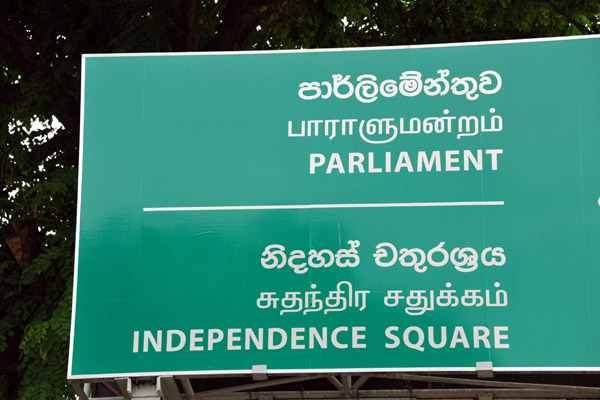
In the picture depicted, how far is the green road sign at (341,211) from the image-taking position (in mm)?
7188

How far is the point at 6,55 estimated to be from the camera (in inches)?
514

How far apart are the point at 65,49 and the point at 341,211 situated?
593 centimetres

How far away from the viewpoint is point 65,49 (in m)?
12.0

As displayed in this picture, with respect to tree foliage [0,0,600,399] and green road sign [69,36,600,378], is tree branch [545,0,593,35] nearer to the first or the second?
tree foliage [0,0,600,399]

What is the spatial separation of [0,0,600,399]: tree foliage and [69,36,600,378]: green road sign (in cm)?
347

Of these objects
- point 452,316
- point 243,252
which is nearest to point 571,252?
point 452,316

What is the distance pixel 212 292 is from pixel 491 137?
2.61 m

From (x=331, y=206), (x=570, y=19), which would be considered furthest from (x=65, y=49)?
(x=570, y=19)

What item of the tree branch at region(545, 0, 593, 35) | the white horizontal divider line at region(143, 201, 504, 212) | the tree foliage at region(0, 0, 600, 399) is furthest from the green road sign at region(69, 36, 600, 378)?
the tree branch at region(545, 0, 593, 35)

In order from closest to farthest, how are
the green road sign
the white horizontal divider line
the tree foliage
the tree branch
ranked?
the green road sign, the white horizontal divider line, the tree foliage, the tree branch

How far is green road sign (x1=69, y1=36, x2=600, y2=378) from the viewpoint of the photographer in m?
7.19

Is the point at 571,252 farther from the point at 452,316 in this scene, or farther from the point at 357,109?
the point at 357,109

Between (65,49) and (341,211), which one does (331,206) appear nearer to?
(341,211)

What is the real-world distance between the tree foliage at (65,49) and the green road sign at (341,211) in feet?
11.4
